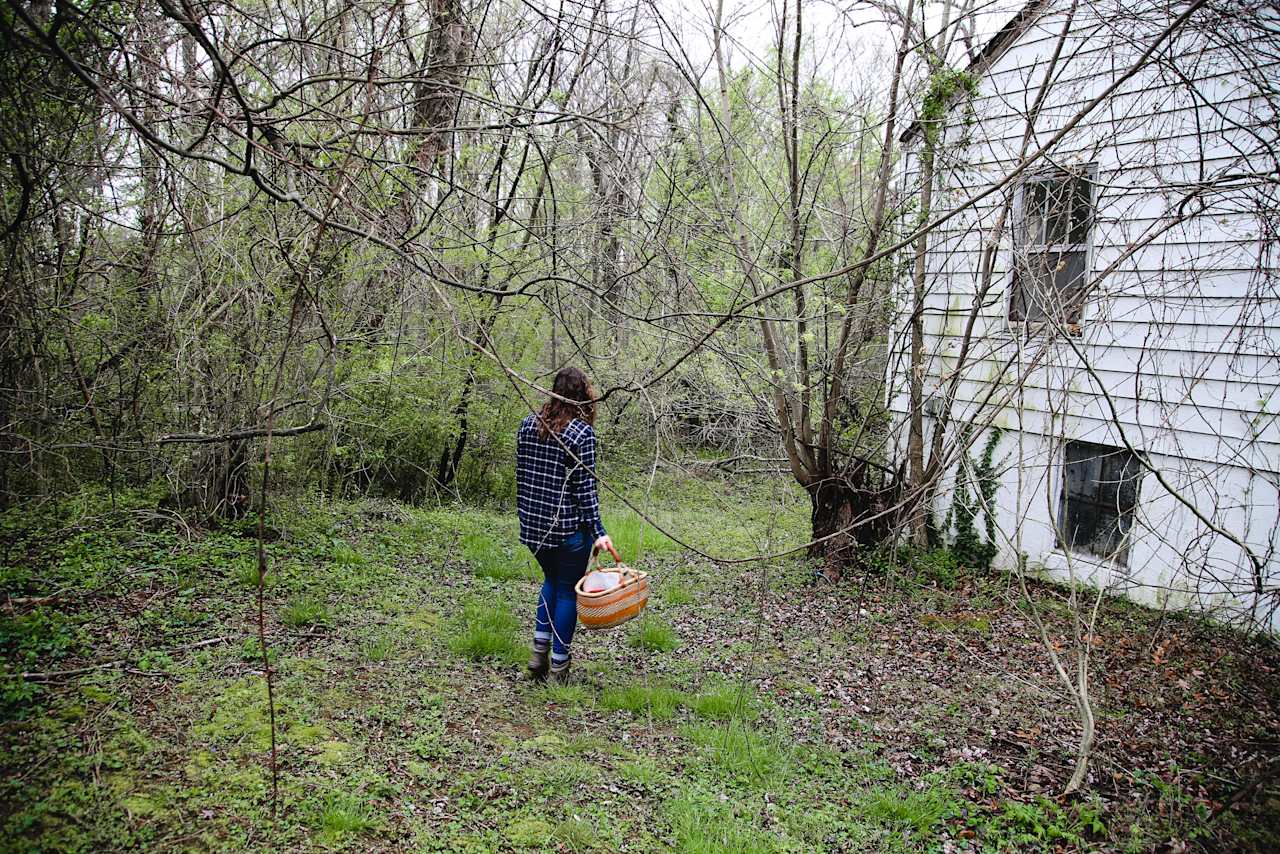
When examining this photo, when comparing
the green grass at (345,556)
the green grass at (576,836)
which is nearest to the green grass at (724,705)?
the green grass at (576,836)

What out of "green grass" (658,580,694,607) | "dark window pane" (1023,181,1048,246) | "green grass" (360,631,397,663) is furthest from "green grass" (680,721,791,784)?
"dark window pane" (1023,181,1048,246)

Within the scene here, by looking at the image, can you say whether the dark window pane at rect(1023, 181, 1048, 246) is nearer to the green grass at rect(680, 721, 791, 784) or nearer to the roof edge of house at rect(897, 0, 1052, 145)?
the roof edge of house at rect(897, 0, 1052, 145)

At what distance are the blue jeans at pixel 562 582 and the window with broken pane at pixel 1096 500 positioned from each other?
200 inches

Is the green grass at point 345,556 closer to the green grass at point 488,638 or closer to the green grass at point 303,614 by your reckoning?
the green grass at point 303,614

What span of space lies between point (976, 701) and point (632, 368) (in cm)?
459

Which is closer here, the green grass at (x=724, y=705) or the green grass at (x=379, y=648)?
the green grass at (x=379, y=648)

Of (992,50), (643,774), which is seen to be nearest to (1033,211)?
(992,50)

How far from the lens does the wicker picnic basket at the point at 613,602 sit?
13.3 ft

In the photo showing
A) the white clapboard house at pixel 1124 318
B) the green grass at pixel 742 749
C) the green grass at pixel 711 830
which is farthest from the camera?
the white clapboard house at pixel 1124 318

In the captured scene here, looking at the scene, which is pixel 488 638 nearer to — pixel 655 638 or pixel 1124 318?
pixel 655 638

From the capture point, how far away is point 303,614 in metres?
4.66

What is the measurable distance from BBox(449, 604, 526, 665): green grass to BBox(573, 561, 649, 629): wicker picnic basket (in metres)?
1.05

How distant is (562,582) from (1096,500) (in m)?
5.62

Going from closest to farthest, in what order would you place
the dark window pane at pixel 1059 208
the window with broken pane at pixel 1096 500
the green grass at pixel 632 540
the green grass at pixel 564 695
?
1. the green grass at pixel 564 695
2. the dark window pane at pixel 1059 208
3. the window with broken pane at pixel 1096 500
4. the green grass at pixel 632 540
